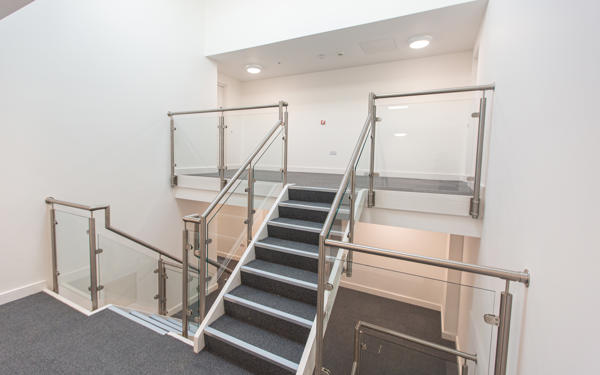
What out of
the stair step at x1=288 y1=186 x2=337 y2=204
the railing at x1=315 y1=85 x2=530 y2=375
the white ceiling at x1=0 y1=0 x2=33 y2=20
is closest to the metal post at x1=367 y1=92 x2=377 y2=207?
the railing at x1=315 y1=85 x2=530 y2=375

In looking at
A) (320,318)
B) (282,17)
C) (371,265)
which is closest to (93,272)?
(320,318)

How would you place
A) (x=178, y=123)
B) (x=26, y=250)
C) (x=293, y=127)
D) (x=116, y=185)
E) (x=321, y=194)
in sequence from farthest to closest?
(x=293, y=127) < (x=178, y=123) < (x=116, y=185) < (x=321, y=194) < (x=26, y=250)

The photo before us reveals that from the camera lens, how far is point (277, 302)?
8.53 ft

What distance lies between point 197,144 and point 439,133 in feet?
11.8

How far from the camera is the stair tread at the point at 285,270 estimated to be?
270cm

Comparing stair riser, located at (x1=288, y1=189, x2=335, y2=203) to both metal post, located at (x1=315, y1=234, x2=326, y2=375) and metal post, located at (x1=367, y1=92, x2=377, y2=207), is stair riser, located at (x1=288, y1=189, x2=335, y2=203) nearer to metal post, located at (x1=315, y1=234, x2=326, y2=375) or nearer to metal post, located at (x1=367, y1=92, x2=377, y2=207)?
metal post, located at (x1=367, y1=92, x2=377, y2=207)

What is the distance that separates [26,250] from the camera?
316cm

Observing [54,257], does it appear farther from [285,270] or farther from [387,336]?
[387,336]

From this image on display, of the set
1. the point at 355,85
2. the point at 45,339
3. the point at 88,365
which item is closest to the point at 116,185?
the point at 45,339

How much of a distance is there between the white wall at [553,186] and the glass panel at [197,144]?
377cm

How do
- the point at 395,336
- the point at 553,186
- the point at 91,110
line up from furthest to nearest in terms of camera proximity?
the point at 91,110, the point at 395,336, the point at 553,186

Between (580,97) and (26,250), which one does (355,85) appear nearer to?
(580,97)

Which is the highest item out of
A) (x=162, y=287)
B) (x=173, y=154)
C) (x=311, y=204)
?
(x=173, y=154)

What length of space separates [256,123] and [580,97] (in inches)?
146
